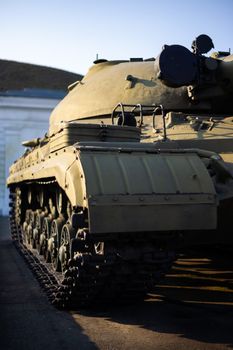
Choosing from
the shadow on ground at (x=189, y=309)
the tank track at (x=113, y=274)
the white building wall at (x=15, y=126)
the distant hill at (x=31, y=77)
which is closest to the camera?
the tank track at (x=113, y=274)

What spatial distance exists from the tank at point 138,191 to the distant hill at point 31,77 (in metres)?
34.6

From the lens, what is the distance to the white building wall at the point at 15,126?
2353cm

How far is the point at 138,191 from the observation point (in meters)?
4.39

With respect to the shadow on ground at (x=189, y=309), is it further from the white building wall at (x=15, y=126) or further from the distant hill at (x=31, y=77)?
the distant hill at (x=31, y=77)

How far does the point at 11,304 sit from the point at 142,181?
7.51ft

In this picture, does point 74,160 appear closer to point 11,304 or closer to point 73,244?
point 73,244

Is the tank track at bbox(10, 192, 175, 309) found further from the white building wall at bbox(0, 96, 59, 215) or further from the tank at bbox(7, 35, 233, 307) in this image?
the white building wall at bbox(0, 96, 59, 215)

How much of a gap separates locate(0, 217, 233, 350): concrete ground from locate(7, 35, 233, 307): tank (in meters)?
0.21

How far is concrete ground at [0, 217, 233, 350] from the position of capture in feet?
14.5

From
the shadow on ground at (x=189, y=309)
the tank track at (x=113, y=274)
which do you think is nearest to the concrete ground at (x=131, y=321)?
the shadow on ground at (x=189, y=309)

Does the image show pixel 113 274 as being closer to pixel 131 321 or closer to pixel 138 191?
pixel 131 321

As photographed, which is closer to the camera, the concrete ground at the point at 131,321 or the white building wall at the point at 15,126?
the concrete ground at the point at 131,321

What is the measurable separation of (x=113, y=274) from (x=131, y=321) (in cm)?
54

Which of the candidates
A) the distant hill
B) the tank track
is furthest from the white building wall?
the tank track
